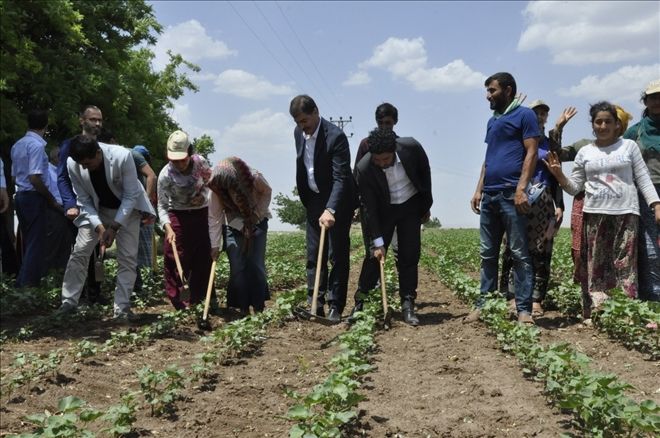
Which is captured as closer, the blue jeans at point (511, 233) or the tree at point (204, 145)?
the blue jeans at point (511, 233)

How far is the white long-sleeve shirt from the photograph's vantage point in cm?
533

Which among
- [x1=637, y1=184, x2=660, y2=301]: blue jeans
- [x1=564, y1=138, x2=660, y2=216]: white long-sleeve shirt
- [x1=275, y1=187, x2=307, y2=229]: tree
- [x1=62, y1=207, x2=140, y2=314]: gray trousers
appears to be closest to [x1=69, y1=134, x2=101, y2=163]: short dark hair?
[x1=62, y1=207, x2=140, y2=314]: gray trousers

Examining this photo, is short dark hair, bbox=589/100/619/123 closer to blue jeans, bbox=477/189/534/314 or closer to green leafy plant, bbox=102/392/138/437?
blue jeans, bbox=477/189/534/314

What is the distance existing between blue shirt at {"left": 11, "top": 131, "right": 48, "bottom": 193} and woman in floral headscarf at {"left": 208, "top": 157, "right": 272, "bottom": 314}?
237 centimetres

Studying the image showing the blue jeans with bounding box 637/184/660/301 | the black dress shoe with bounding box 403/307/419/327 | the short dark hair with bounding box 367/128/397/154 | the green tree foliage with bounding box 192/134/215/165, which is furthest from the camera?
the green tree foliage with bounding box 192/134/215/165

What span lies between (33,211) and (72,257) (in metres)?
1.63

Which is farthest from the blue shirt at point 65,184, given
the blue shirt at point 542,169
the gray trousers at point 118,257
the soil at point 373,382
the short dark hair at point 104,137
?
the blue shirt at point 542,169

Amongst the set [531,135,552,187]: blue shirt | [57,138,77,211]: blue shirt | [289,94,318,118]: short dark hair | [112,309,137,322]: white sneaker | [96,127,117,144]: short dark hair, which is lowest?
[112,309,137,322]: white sneaker

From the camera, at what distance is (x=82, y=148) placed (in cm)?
584

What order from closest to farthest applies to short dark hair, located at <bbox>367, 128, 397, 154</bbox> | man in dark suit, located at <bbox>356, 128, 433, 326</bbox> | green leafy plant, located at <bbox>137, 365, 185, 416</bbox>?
green leafy plant, located at <bbox>137, 365, 185, 416</bbox> < short dark hair, located at <bbox>367, 128, 397, 154</bbox> < man in dark suit, located at <bbox>356, 128, 433, 326</bbox>

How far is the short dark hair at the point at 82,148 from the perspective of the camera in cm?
584

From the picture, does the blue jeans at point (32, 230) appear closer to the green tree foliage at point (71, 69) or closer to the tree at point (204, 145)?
the green tree foliage at point (71, 69)

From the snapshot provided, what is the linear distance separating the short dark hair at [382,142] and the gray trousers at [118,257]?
2.27 metres

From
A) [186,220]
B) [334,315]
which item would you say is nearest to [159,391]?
[334,315]
